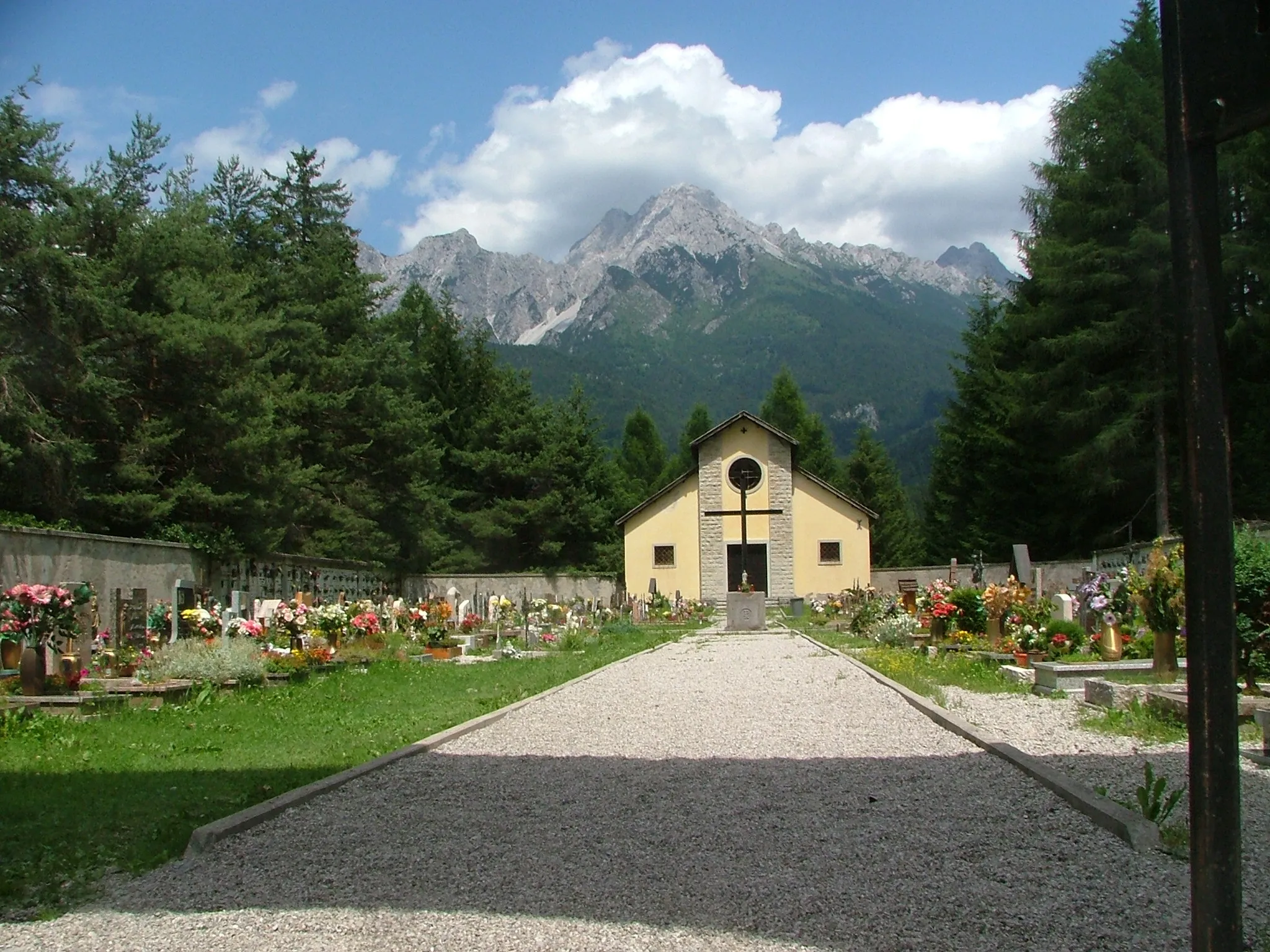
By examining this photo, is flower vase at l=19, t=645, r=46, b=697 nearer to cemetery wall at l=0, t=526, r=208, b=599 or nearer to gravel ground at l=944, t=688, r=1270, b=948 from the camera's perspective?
cemetery wall at l=0, t=526, r=208, b=599

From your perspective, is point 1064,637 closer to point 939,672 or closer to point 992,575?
point 939,672

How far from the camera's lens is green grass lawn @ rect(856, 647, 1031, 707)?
38.1 ft

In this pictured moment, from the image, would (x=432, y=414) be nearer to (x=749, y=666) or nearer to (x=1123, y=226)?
(x=1123, y=226)

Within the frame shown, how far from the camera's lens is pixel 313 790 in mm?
6434

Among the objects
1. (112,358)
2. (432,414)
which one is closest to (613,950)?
(112,358)

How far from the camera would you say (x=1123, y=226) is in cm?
A: 2983

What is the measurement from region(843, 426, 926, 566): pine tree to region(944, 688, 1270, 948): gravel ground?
155 feet

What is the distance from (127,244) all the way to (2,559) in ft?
42.2

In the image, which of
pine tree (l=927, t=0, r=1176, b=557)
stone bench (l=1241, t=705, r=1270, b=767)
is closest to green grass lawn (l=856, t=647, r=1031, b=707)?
stone bench (l=1241, t=705, r=1270, b=767)

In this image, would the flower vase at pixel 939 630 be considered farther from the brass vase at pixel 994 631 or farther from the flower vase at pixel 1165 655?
the flower vase at pixel 1165 655

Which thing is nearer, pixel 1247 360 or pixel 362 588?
pixel 1247 360

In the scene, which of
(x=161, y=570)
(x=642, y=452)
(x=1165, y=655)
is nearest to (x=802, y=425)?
(x=642, y=452)

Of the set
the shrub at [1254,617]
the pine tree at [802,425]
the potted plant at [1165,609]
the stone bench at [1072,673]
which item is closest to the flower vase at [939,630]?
the stone bench at [1072,673]

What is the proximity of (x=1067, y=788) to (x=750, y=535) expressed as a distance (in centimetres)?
3672
